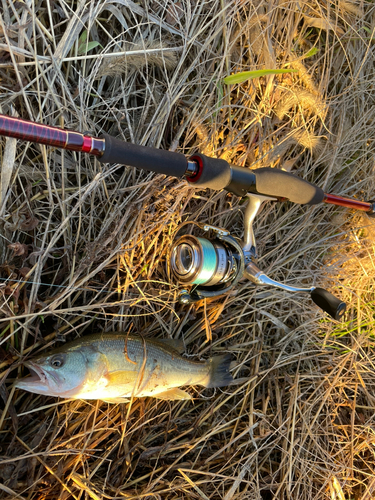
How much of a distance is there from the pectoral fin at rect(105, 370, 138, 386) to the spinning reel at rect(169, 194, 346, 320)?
0.51m

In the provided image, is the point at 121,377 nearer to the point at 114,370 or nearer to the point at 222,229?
the point at 114,370

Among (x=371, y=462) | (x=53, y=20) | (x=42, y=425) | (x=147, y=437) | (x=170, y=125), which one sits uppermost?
(x=53, y=20)

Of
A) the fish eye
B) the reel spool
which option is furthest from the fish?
the reel spool

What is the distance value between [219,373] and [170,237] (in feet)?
3.07

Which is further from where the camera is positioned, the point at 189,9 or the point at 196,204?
the point at 196,204

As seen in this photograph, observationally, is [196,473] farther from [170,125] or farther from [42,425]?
[170,125]

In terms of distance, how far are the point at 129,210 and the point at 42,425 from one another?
1300 millimetres

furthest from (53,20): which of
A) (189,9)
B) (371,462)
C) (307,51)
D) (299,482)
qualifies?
(371,462)

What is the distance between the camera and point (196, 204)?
2.67 metres

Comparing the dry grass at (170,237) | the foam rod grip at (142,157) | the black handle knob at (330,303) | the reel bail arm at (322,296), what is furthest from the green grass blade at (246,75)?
the black handle knob at (330,303)

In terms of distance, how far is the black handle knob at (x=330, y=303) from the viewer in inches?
86.5

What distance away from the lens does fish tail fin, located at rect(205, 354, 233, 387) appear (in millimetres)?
2602

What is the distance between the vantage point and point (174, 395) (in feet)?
8.04

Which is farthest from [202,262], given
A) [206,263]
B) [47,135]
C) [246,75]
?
[246,75]
